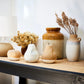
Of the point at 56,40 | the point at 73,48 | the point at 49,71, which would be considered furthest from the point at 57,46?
the point at 49,71

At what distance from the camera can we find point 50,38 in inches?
49.4

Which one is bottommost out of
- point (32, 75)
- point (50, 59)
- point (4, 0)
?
point (32, 75)

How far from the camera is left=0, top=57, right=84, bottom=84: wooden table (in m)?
0.87

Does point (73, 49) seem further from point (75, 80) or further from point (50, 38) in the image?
point (75, 80)

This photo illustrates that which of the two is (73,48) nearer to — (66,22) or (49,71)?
(66,22)

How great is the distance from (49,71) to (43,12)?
0.73 meters

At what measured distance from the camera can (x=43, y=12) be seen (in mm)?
1512

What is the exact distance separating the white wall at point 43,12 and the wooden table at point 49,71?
0.43 m

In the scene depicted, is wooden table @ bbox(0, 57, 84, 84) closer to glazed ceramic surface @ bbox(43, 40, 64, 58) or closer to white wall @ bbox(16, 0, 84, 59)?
glazed ceramic surface @ bbox(43, 40, 64, 58)

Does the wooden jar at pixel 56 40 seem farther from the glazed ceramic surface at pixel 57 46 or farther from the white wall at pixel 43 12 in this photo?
the white wall at pixel 43 12

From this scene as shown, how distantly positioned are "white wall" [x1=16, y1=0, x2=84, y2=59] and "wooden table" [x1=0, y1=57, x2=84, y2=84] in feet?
1.40

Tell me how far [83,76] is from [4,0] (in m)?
1.48

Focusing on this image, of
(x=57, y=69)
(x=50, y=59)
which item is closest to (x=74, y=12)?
(x=50, y=59)

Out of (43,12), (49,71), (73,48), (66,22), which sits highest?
(43,12)
